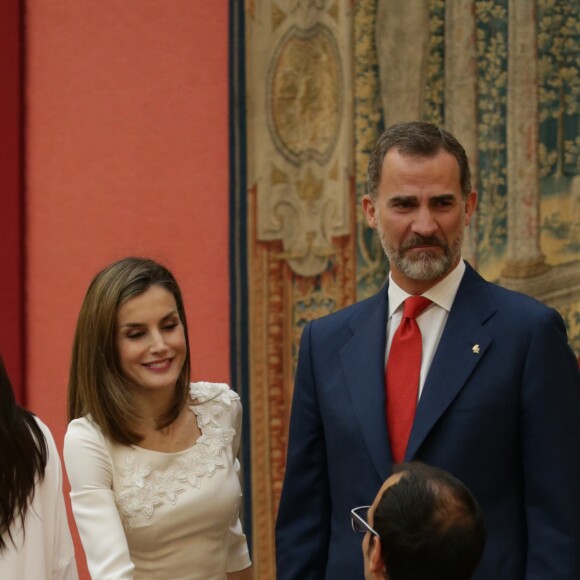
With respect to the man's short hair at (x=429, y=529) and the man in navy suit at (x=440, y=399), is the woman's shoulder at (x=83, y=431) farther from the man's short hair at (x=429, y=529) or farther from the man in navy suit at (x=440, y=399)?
the man's short hair at (x=429, y=529)

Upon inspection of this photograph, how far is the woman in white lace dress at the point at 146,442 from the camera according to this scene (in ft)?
9.96

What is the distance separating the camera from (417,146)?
2957mm

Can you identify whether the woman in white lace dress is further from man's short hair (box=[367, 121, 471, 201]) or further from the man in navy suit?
man's short hair (box=[367, 121, 471, 201])

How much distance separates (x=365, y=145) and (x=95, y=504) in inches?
87.9

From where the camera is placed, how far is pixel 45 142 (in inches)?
214

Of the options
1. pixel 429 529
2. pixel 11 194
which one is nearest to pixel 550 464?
pixel 429 529

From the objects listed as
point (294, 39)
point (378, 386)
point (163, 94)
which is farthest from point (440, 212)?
point (163, 94)

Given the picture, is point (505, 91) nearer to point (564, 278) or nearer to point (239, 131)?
point (564, 278)

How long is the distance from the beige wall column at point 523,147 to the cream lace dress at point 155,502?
170 cm

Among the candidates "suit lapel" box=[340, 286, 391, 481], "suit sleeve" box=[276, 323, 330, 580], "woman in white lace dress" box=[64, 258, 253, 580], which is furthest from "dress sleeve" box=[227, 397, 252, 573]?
"suit lapel" box=[340, 286, 391, 481]

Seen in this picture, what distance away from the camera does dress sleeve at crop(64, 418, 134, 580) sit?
2.88 m

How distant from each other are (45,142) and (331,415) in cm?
285

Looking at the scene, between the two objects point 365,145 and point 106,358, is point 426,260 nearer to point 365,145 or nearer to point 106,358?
point 106,358

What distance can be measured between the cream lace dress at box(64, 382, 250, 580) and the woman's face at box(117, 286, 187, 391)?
0.55 ft
